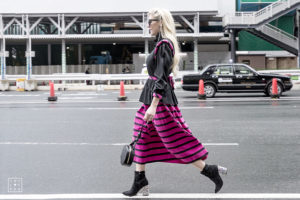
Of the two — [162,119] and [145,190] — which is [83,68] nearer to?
[145,190]

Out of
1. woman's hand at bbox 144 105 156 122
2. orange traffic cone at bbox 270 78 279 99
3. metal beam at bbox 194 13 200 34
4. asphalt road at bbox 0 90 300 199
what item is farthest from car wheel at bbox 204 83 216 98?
metal beam at bbox 194 13 200 34

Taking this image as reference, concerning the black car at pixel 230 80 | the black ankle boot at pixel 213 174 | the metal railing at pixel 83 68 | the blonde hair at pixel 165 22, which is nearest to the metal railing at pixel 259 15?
the metal railing at pixel 83 68

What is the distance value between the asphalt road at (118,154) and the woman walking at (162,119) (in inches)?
17.5

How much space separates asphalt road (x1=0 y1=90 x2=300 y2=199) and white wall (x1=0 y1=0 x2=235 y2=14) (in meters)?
23.8

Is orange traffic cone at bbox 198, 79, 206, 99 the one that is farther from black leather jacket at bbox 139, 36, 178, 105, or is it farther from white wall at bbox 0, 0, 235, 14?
white wall at bbox 0, 0, 235, 14

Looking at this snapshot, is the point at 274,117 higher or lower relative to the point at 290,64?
lower

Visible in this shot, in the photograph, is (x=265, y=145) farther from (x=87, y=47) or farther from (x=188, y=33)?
(x=87, y=47)

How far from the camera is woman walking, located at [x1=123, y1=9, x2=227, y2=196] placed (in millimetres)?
5023

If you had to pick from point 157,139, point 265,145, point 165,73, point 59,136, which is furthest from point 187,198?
point 59,136

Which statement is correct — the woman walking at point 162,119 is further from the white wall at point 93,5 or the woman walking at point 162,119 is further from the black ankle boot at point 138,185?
the white wall at point 93,5

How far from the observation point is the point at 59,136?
9484 millimetres

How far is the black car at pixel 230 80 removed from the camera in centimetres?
1997

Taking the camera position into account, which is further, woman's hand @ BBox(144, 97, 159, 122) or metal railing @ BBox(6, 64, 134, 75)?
metal railing @ BBox(6, 64, 134, 75)

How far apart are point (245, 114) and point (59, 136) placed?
217 inches
